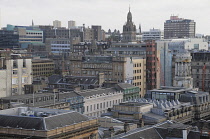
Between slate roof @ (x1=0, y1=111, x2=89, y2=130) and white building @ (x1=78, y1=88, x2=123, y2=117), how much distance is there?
59.2 metres

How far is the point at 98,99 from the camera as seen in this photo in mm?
135250

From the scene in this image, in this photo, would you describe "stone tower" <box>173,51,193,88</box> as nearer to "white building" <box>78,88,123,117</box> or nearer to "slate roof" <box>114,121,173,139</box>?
"white building" <box>78,88,123,117</box>

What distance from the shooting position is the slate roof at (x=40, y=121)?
65.3 m

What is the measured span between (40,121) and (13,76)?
2759 inches

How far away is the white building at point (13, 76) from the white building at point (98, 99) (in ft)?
58.6

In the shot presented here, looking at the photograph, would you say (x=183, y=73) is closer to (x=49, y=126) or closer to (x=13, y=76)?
(x=13, y=76)

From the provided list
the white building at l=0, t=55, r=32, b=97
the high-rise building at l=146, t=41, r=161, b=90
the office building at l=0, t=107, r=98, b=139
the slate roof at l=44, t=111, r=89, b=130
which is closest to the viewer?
the office building at l=0, t=107, r=98, b=139

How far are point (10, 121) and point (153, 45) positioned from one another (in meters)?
133

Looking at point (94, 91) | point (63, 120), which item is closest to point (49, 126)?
point (63, 120)

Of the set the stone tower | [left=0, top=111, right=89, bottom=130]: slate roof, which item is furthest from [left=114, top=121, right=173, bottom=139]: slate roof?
the stone tower

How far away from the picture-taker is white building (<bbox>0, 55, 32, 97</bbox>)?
12794 cm

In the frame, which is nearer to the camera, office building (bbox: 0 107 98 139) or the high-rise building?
office building (bbox: 0 107 98 139)

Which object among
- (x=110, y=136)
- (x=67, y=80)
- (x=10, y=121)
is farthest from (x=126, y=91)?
(x=10, y=121)

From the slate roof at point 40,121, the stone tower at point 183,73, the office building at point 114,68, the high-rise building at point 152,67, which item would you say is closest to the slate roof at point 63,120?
the slate roof at point 40,121
